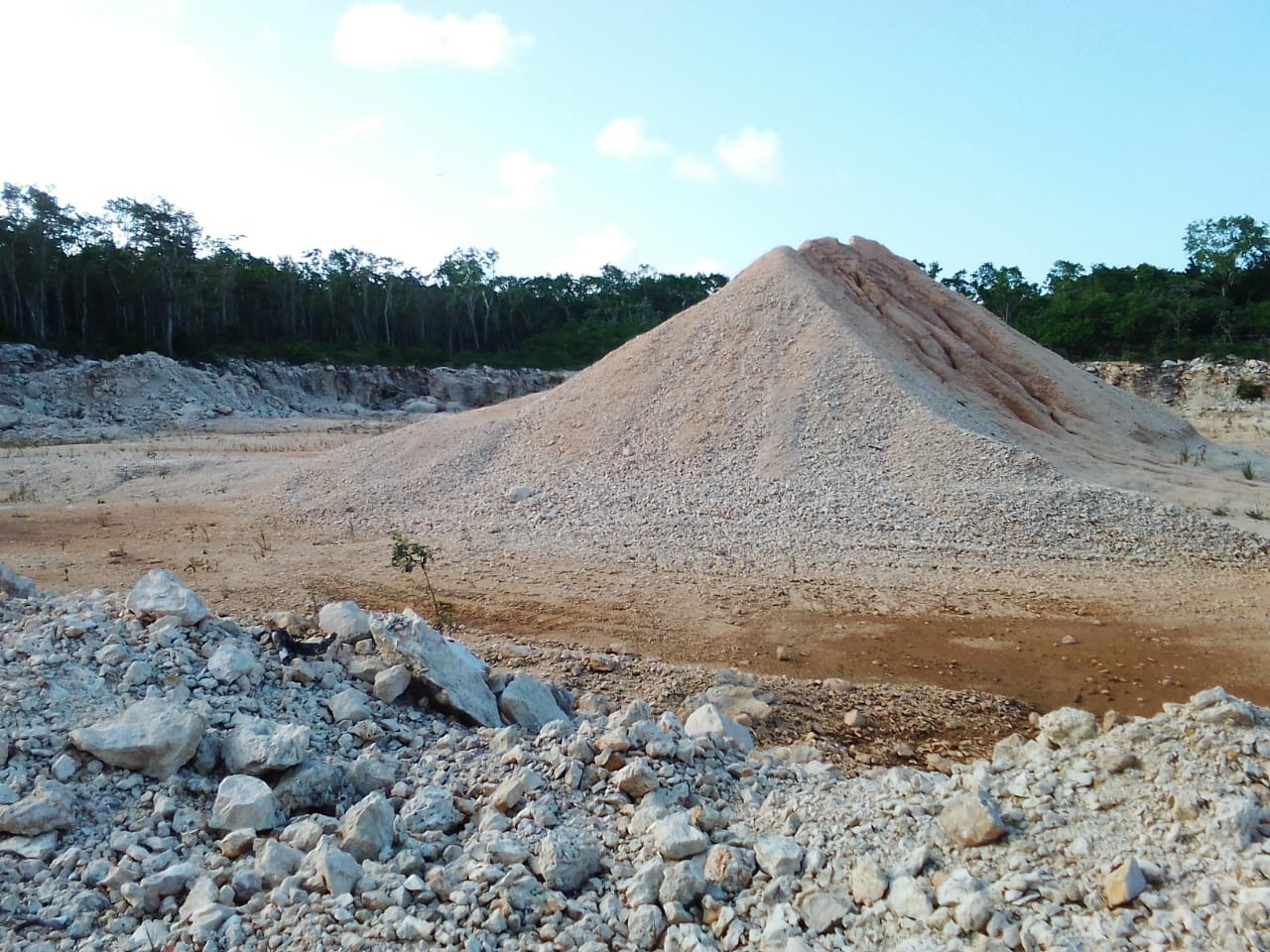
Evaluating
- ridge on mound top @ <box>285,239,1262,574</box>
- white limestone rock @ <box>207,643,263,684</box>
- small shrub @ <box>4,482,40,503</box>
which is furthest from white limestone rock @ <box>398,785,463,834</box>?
small shrub @ <box>4,482,40,503</box>

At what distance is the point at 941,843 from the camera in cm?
361

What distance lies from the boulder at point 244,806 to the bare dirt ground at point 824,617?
296cm

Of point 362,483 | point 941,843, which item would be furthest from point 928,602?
point 362,483

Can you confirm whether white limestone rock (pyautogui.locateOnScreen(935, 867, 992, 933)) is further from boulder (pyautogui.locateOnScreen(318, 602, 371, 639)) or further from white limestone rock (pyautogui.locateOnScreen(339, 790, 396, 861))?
boulder (pyautogui.locateOnScreen(318, 602, 371, 639))

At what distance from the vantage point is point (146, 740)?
3.91 m

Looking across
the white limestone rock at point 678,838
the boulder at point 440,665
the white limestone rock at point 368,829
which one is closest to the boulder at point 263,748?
the white limestone rock at point 368,829

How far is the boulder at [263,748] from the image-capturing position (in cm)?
400

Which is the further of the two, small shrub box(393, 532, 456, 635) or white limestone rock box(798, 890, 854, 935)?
small shrub box(393, 532, 456, 635)

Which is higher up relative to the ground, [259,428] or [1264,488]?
[259,428]

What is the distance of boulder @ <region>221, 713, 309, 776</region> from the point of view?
400cm

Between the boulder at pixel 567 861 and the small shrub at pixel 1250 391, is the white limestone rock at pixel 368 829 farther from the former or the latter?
the small shrub at pixel 1250 391

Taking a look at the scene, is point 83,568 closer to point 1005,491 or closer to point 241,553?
point 241,553

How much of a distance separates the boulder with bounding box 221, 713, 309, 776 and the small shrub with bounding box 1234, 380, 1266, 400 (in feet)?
109

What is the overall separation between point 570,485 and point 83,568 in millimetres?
6103
